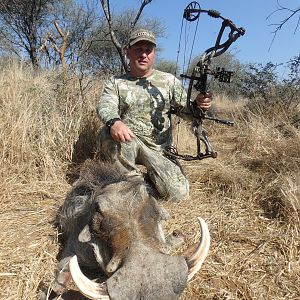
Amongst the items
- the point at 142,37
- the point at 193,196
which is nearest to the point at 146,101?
the point at 142,37

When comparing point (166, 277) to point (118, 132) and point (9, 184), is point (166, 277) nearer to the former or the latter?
point (118, 132)

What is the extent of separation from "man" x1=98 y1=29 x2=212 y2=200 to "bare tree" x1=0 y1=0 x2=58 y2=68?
12649 millimetres

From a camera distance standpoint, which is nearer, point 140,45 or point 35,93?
point 140,45

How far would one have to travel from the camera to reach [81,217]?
2.60 meters

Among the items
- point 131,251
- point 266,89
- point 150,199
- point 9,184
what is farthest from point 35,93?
point 266,89

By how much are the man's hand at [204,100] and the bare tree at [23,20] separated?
13.4 meters

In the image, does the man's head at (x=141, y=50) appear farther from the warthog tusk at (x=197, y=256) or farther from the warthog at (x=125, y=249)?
the warthog tusk at (x=197, y=256)

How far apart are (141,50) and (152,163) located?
3.80 feet

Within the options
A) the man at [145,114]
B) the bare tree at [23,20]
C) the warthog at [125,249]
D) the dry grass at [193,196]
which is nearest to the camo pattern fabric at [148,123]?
the man at [145,114]

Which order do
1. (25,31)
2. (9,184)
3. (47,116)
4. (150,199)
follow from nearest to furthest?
1. (150,199)
2. (9,184)
3. (47,116)
4. (25,31)

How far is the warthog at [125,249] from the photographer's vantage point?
1739mm

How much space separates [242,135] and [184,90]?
1957 millimetres

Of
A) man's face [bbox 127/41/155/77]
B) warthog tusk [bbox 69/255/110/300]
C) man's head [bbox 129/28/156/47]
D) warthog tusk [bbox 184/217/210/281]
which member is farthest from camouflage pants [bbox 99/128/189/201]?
warthog tusk [bbox 69/255/110/300]

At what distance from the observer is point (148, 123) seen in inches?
159
